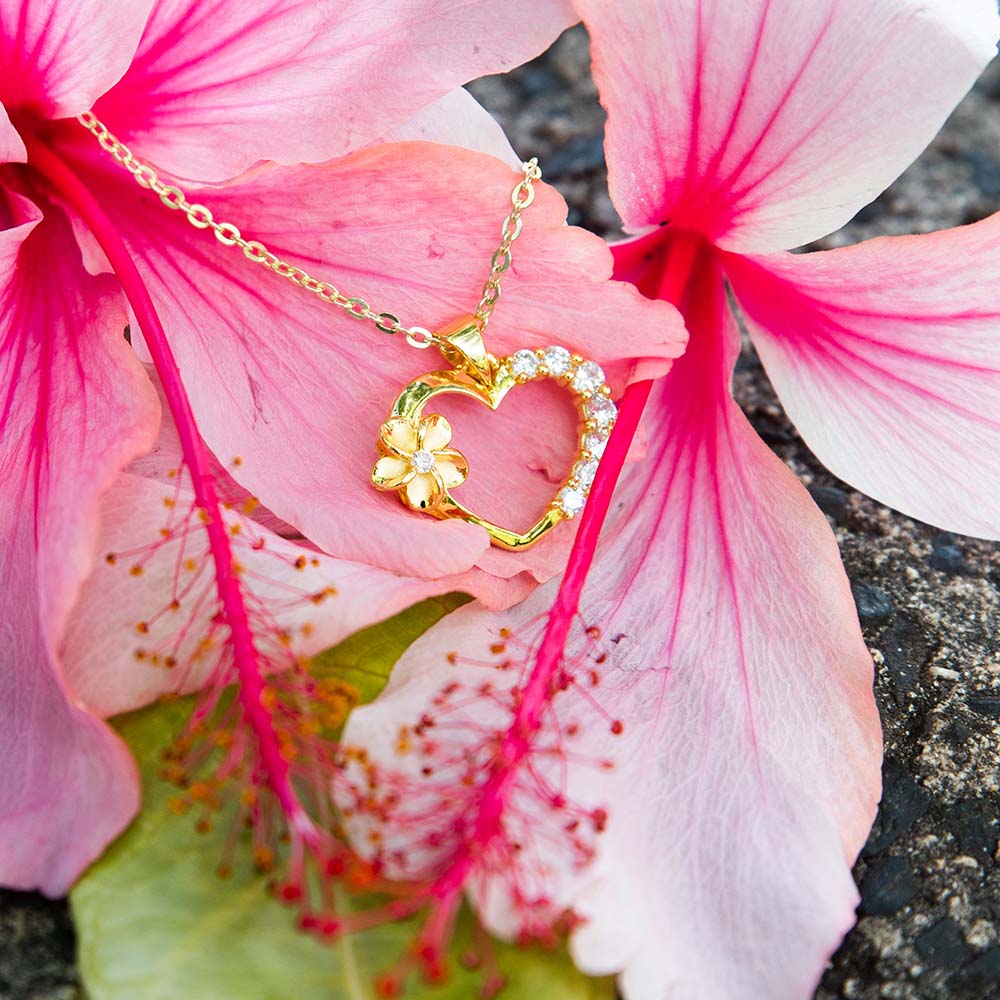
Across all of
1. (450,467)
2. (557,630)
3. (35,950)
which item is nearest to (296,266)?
(450,467)

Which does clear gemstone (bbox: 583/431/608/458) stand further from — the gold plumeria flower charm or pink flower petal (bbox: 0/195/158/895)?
pink flower petal (bbox: 0/195/158/895)

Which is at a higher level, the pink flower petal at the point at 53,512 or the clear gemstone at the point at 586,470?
the clear gemstone at the point at 586,470

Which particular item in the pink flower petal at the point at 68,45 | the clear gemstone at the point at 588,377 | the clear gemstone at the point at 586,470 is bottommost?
the clear gemstone at the point at 586,470

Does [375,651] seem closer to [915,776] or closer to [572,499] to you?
[572,499]

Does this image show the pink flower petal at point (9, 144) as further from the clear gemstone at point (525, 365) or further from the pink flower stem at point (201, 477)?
the clear gemstone at point (525, 365)

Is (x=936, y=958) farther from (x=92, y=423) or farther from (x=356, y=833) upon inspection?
(x=92, y=423)

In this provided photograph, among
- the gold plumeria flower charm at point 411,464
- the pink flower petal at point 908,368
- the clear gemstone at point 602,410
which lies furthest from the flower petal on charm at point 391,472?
the pink flower petal at point 908,368

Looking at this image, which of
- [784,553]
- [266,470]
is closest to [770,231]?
[784,553]
